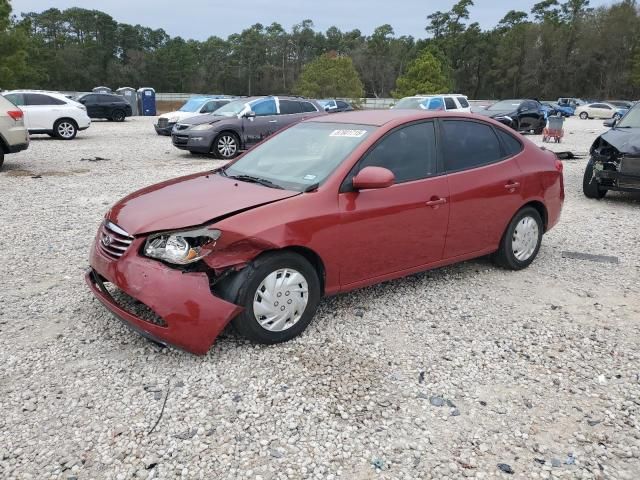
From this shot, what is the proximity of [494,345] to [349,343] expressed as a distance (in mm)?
1032

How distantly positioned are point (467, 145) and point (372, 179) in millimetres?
1431

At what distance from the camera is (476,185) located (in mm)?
4660

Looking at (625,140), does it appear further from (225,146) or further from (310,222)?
(225,146)

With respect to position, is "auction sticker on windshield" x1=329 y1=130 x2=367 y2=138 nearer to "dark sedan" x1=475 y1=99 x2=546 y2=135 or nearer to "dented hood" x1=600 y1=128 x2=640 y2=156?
"dented hood" x1=600 y1=128 x2=640 y2=156

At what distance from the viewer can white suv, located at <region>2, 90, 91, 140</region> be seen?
55.4ft

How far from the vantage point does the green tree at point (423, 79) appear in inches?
1770

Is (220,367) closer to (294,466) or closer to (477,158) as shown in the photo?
(294,466)

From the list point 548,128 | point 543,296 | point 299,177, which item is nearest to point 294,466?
point 299,177

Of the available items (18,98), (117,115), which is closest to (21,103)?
(18,98)

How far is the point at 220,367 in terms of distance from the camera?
3.37 m

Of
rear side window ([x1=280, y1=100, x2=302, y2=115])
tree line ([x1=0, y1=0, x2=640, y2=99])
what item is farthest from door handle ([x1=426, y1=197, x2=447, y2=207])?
tree line ([x1=0, y1=0, x2=640, y2=99])

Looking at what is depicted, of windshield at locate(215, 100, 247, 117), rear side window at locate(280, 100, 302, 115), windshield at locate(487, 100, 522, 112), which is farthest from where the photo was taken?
windshield at locate(487, 100, 522, 112)

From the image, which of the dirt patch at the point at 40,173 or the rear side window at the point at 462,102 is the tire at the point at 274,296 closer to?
the dirt patch at the point at 40,173

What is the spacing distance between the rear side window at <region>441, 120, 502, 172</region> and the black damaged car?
13.7 feet
